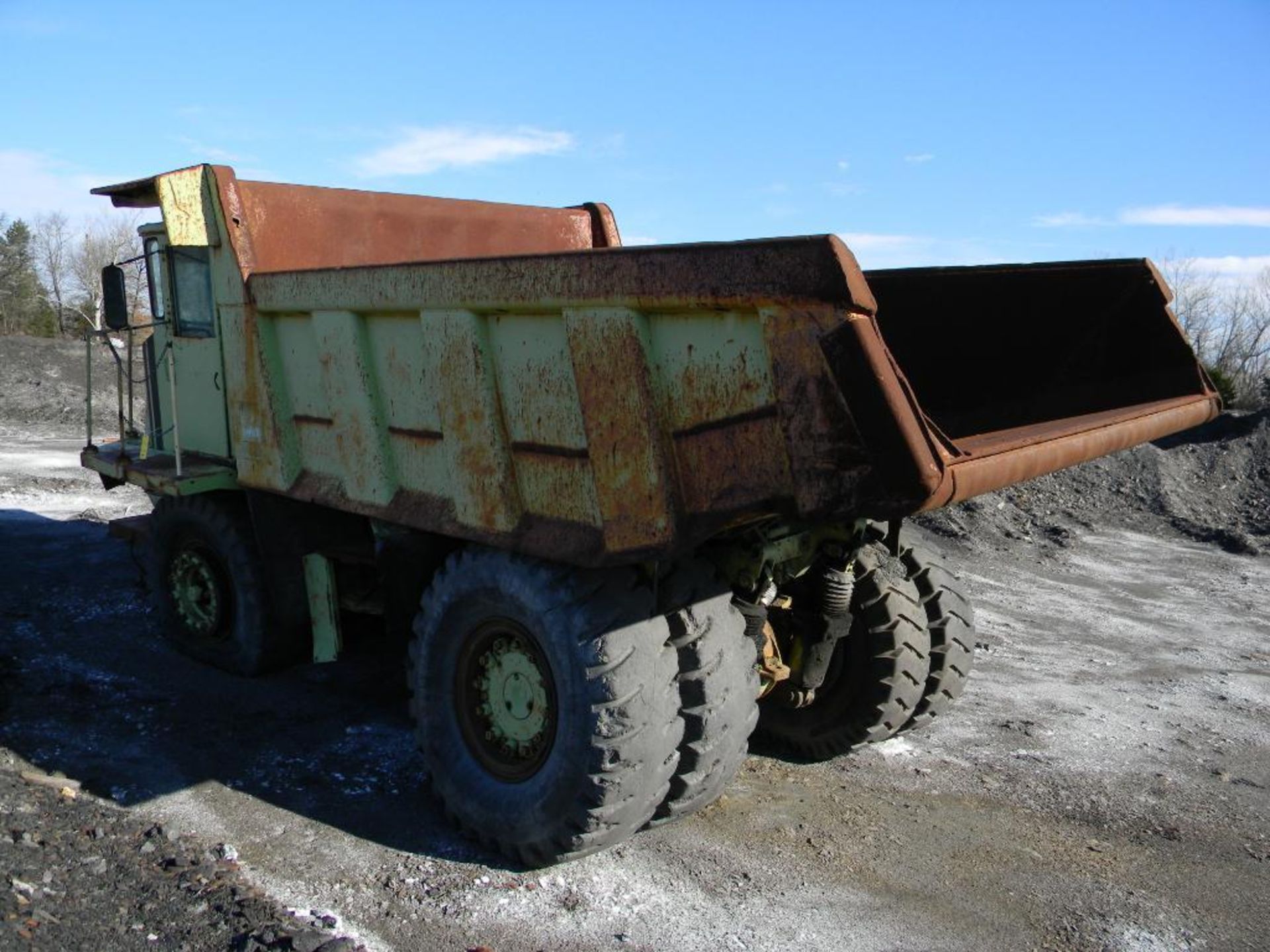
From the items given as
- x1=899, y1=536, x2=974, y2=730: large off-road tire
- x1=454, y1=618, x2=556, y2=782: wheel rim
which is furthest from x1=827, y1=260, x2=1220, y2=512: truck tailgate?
x1=454, y1=618, x2=556, y2=782: wheel rim

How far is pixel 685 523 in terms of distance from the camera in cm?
338

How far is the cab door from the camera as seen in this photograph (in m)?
5.66

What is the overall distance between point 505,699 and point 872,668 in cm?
171

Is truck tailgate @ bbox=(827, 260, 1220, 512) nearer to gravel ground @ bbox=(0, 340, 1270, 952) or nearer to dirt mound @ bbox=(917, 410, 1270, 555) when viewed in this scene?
gravel ground @ bbox=(0, 340, 1270, 952)

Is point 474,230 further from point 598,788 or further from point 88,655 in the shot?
point 598,788

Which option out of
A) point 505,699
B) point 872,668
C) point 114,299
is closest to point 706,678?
point 505,699

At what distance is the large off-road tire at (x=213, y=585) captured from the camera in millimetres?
5695

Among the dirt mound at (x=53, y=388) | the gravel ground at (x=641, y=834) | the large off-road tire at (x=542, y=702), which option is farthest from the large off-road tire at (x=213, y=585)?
the dirt mound at (x=53, y=388)

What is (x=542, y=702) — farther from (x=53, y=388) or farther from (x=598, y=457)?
(x=53, y=388)

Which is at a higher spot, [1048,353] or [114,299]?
[114,299]

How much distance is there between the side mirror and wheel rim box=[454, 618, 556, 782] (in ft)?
9.79

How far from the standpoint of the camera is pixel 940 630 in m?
4.91

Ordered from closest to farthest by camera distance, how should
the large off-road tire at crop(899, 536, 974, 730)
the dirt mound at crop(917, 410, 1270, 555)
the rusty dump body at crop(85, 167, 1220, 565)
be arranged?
the rusty dump body at crop(85, 167, 1220, 565) < the large off-road tire at crop(899, 536, 974, 730) < the dirt mound at crop(917, 410, 1270, 555)

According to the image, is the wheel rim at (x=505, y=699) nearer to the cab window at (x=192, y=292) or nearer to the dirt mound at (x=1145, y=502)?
the cab window at (x=192, y=292)
